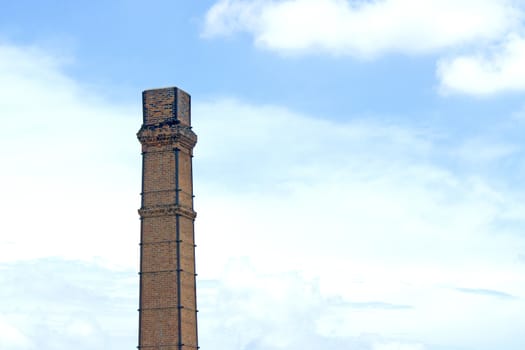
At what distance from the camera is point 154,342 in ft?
92.8

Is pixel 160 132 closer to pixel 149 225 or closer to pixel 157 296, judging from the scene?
pixel 149 225

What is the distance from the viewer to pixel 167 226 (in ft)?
94.6

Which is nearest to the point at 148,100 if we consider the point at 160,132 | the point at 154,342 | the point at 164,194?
the point at 160,132

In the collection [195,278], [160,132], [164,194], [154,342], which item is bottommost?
[154,342]

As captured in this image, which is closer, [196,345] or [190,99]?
[196,345]

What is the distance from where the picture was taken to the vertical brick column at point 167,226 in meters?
28.3

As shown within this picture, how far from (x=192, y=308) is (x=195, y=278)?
0.92m

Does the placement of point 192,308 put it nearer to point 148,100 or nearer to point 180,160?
point 180,160

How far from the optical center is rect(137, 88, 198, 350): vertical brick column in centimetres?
2828

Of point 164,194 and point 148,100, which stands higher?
point 148,100

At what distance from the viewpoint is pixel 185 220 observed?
95.7 ft

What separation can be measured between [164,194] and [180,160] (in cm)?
Result: 112

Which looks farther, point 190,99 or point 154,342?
point 190,99

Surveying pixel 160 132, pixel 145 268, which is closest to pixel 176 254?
pixel 145 268
